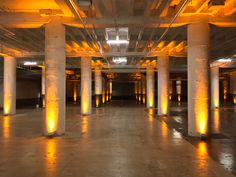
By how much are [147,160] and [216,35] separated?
9.27 meters

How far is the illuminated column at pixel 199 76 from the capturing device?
1041 cm

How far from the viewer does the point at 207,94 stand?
10.4 metres

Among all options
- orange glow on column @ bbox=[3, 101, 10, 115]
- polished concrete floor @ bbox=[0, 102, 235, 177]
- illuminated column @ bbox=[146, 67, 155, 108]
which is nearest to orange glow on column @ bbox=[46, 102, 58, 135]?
polished concrete floor @ bbox=[0, 102, 235, 177]

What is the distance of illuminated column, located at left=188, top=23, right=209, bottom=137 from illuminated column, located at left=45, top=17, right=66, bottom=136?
5.00 meters

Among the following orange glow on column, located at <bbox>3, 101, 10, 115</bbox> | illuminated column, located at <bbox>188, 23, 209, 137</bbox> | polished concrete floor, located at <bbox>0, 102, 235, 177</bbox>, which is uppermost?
illuminated column, located at <bbox>188, 23, 209, 137</bbox>

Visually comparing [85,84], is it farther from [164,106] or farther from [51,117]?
[51,117]

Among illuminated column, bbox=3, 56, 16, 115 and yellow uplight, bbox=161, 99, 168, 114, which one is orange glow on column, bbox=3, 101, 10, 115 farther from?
yellow uplight, bbox=161, 99, 168, 114

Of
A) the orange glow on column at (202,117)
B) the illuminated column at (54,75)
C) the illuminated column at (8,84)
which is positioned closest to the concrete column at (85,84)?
the illuminated column at (8,84)

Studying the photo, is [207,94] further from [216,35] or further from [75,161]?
[75,161]

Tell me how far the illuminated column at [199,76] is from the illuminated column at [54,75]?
500 centimetres

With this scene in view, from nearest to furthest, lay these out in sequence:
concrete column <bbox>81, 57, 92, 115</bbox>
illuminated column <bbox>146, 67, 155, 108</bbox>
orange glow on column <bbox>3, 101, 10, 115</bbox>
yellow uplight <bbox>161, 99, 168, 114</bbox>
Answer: yellow uplight <bbox>161, 99, 168, 114</bbox>, orange glow on column <bbox>3, 101, 10, 115</bbox>, concrete column <bbox>81, 57, 92, 115</bbox>, illuminated column <bbox>146, 67, 155, 108</bbox>

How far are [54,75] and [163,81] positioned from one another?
33.4 ft

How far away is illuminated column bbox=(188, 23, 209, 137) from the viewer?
10406 mm

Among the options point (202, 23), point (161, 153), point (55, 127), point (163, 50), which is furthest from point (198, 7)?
point (163, 50)
